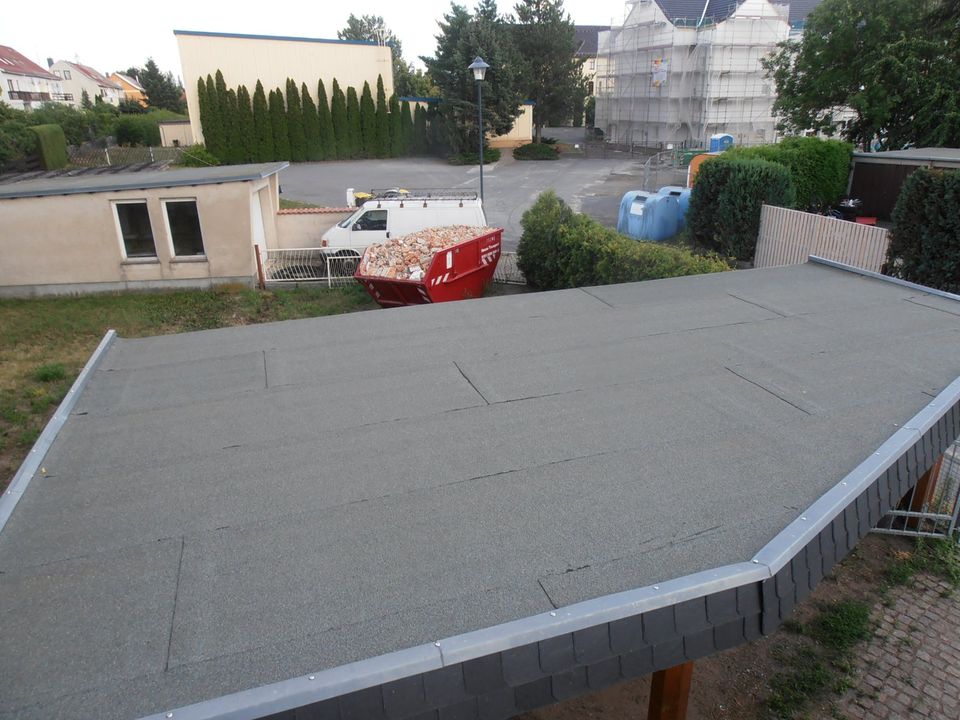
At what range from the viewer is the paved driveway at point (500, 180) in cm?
2705

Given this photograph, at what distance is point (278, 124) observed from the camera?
39781 mm

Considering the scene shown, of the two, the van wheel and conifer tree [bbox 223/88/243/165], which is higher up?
conifer tree [bbox 223/88/243/165]

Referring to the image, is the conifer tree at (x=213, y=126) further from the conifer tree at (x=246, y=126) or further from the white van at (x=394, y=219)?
the white van at (x=394, y=219)

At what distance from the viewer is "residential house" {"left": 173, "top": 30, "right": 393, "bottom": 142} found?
38219 millimetres

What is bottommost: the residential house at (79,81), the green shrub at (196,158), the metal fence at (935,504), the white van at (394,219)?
the metal fence at (935,504)

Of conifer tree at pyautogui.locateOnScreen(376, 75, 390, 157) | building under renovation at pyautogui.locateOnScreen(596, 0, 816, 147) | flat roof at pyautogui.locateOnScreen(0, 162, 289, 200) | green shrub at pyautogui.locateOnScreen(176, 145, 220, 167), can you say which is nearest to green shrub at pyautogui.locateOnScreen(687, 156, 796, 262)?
flat roof at pyautogui.locateOnScreen(0, 162, 289, 200)

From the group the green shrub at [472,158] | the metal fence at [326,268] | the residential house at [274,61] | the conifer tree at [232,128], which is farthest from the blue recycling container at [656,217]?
the residential house at [274,61]

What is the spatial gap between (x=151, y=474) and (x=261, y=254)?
12.1 meters

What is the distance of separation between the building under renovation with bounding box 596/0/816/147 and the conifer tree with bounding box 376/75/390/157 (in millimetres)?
18273

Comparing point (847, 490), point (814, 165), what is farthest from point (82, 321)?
point (814, 165)

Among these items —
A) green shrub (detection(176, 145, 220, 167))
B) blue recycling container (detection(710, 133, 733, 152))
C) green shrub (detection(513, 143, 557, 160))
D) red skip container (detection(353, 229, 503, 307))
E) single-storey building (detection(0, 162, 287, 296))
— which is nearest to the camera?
red skip container (detection(353, 229, 503, 307))

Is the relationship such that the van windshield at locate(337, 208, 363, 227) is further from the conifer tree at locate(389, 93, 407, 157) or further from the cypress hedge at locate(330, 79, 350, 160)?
the conifer tree at locate(389, 93, 407, 157)

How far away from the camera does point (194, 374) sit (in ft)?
18.4

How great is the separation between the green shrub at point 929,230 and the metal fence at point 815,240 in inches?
24.7
